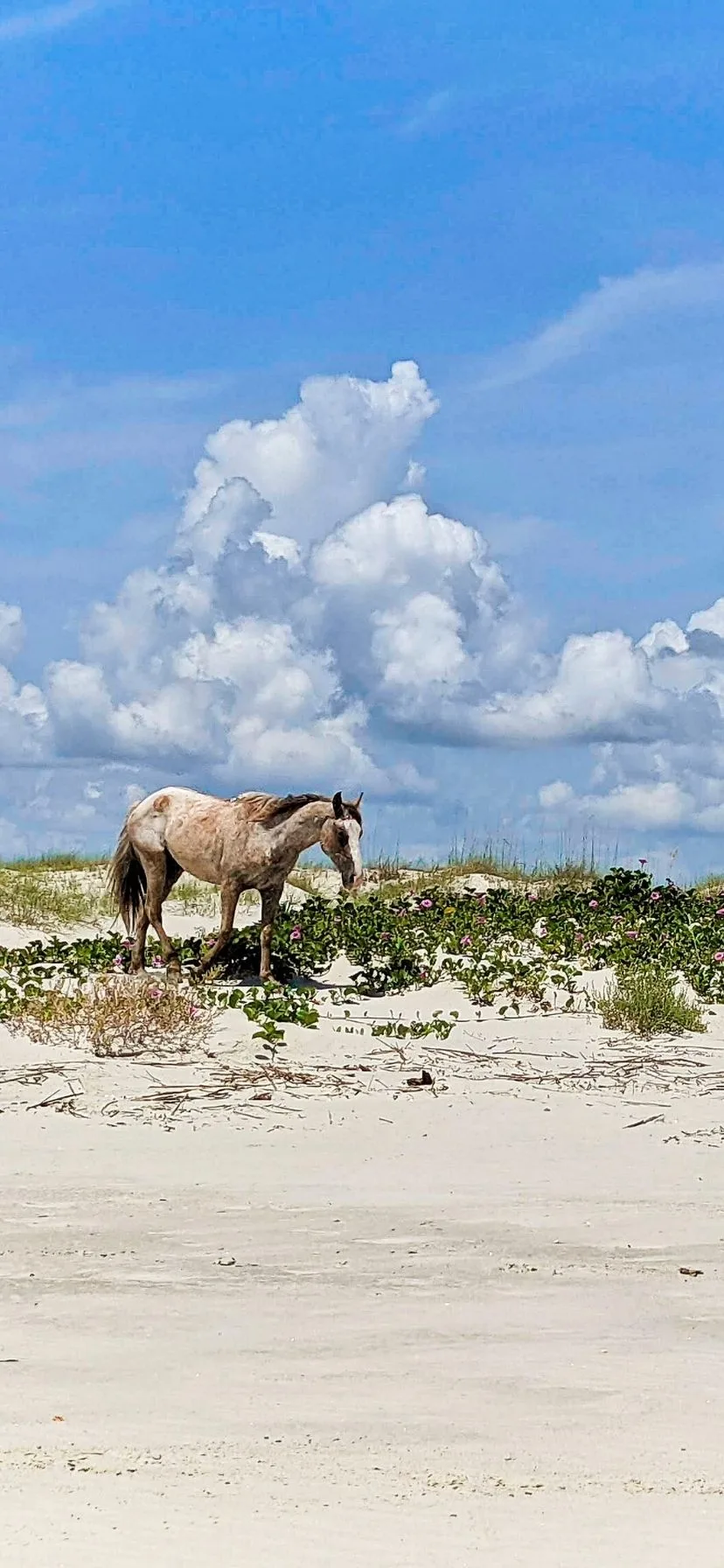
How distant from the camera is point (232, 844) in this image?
42.2 feet

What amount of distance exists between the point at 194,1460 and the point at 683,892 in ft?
46.7

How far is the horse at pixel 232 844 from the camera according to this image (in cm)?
1248

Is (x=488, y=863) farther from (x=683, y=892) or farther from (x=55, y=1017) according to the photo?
(x=55, y=1017)

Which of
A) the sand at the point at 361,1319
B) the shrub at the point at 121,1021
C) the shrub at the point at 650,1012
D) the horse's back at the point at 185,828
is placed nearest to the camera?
the sand at the point at 361,1319

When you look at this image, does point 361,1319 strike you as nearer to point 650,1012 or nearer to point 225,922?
point 650,1012

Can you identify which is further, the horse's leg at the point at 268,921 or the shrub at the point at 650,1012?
the horse's leg at the point at 268,921

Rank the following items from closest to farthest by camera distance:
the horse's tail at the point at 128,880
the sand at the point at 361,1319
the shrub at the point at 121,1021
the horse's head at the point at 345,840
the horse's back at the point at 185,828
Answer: the sand at the point at 361,1319, the shrub at the point at 121,1021, the horse's head at the point at 345,840, the horse's back at the point at 185,828, the horse's tail at the point at 128,880

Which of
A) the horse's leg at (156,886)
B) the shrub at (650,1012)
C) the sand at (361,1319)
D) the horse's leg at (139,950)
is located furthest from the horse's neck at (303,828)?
the sand at (361,1319)

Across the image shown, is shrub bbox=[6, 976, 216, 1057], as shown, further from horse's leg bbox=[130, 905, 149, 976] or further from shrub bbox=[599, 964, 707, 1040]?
shrub bbox=[599, 964, 707, 1040]

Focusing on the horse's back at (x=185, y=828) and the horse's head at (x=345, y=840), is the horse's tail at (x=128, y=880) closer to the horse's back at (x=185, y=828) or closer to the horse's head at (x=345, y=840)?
the horse's back at (x=185, y=828)

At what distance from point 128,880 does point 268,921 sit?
201cm

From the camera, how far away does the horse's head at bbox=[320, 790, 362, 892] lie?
12.3m

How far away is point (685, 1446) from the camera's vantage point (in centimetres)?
448

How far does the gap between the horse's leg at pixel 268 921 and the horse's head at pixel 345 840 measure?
67 cm
